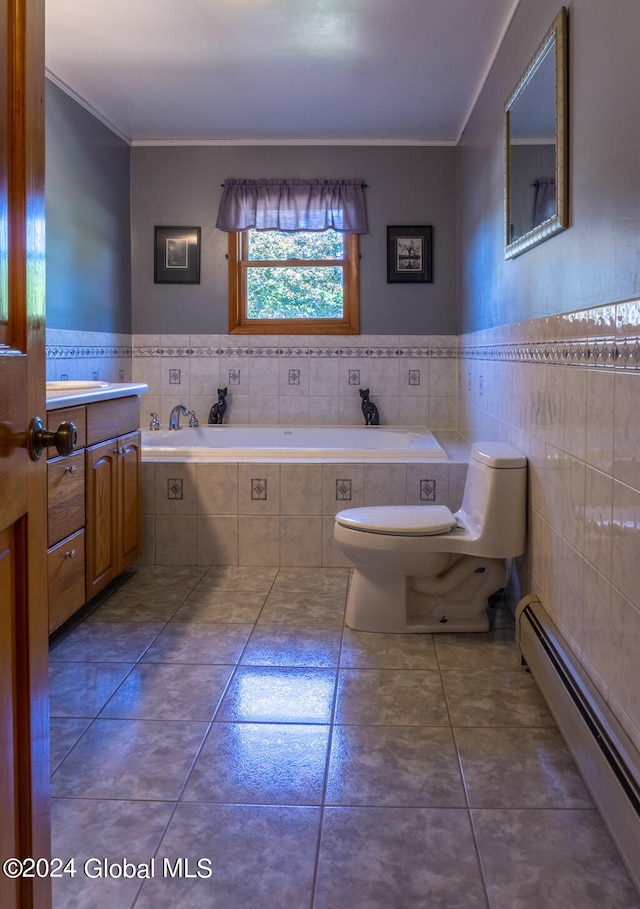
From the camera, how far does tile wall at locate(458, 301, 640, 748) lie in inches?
68.1

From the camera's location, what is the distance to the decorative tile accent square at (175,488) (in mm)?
3840

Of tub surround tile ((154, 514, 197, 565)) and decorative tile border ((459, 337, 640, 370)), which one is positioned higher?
decorative tile border ((459, 337, 640, 370))

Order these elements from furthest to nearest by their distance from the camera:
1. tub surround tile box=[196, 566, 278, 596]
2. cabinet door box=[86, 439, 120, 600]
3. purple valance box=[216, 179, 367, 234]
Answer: purple valance box=[216, 179, 367, 234]
tub surround tile box=[196, 566, 278, 596]
cabinet door box=[86, 439, 120, 600]

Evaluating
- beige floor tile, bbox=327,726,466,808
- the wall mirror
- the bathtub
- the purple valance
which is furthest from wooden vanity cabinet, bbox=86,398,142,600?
the purple valance

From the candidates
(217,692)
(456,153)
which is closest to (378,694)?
(217,692)

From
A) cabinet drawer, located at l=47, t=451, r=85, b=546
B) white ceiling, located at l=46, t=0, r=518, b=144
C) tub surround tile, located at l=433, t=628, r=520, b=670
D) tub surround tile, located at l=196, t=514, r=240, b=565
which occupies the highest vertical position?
white ceiling, located at l=46, t=0, r=518, b=144

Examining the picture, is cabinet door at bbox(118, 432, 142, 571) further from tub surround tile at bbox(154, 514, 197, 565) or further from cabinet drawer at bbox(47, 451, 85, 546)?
cabinet drawer at bbox(47, 451, 85, 546)

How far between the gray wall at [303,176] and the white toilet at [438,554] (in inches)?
93.0

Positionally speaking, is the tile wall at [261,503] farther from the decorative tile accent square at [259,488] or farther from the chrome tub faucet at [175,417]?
the chrome tub faucet at [175,417]

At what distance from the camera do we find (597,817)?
177 centimetres

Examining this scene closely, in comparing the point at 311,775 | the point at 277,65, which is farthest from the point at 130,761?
the point at 277,65

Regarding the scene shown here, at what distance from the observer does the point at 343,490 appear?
3.85 m

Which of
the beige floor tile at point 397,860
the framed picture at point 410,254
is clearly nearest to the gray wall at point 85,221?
the framed picture at point 410,254

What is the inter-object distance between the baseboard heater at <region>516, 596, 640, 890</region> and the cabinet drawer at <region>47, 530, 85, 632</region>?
1.52 m
